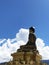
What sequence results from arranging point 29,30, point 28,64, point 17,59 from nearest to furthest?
point 28,64
point 17,59
point 29,30

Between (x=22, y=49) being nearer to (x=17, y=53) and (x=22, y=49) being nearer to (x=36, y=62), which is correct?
(x=17, y=53)

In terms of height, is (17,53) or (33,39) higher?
(33,39)

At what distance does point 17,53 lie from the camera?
21.3 meters

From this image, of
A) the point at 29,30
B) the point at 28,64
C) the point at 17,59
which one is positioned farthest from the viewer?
the point at 29,30

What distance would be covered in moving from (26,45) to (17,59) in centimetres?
169

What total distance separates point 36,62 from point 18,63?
1.53m

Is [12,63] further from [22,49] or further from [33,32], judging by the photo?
[33,32]

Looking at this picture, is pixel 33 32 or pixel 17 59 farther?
pixel 33 32

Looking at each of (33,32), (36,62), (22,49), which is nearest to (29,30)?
(33,32)

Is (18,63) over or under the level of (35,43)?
Answer: under

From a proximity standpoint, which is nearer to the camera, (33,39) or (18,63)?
(18,63)

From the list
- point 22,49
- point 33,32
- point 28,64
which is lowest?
point 28,64

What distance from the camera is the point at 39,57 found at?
72.5ft

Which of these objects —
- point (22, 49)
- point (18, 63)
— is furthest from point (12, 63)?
point (22, 49)
